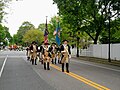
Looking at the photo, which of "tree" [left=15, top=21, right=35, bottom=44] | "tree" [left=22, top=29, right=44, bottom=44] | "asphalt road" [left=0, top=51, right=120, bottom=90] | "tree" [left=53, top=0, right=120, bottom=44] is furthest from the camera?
"tree" [left=15, top=21, right=35, bottom=44]

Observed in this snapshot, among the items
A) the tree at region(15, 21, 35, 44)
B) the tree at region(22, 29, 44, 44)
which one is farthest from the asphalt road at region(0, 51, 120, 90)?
the tree at region(15, 21, 35, 44)

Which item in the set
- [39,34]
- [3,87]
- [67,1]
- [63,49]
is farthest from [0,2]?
[39,34]

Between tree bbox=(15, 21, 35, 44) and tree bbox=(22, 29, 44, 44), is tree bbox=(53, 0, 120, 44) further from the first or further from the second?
tree bbox=(15, 21, 35, 44)

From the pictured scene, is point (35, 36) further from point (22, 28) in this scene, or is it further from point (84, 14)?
point (84, 14)

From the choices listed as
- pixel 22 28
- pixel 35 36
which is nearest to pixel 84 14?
pixel 35 36

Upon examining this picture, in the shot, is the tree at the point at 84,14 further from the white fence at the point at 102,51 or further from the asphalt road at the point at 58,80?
the asphalt road at the point at 58,80

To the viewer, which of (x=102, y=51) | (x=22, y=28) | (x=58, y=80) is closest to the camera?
(x=58, y=80)

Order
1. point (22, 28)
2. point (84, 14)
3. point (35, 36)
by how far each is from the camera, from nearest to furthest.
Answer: point (84, 14) → point (35, 36) → point (22, 28)

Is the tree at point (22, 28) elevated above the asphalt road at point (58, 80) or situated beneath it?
elevated above

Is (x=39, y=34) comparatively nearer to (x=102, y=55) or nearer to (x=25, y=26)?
(x=25, y=26)

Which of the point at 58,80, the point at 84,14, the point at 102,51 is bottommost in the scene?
the point at 58,80

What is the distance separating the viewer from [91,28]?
4216 cm

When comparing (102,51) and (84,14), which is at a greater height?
(84,14)

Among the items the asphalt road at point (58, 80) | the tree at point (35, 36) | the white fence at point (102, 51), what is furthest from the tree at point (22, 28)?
the asphalt road at point (58, 80)
